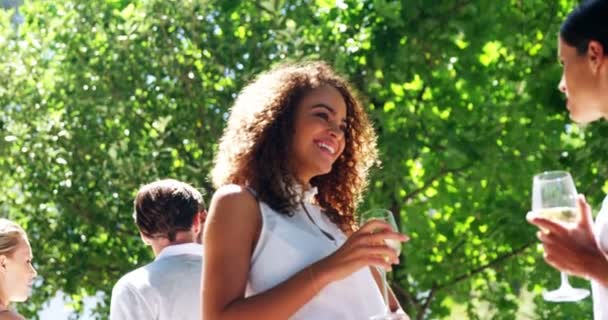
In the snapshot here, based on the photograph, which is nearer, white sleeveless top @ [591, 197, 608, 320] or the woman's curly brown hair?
white sleeveless top @ [591, 197, 608, 320]

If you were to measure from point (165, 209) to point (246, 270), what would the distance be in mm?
1539

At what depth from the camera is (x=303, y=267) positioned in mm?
2744

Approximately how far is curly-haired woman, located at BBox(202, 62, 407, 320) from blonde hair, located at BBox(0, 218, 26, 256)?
4.89 ft

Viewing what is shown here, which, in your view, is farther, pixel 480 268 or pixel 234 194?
pixel 480 268

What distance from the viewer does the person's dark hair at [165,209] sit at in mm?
4184

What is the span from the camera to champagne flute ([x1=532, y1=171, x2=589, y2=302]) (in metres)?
2.82

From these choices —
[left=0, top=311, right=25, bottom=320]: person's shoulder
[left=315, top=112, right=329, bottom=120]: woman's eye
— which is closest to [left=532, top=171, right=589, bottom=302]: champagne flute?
[left=315, top=112, right=329, bottom=120]: woman's eye

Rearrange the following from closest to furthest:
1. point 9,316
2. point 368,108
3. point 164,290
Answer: point 9,316, point 164,290, point 368,108

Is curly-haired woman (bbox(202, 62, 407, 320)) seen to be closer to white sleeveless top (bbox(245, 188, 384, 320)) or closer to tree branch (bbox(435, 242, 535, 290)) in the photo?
white sleeveless top (bbox(245, 188, 384, 320))

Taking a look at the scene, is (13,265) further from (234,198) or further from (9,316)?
(234,198)

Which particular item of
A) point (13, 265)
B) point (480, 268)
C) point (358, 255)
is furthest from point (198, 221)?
point (480, 268)

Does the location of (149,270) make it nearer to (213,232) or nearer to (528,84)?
(213,232)

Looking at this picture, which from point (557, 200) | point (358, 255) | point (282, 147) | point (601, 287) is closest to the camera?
point (601, 287)

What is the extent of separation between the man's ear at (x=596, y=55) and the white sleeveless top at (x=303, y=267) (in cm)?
73
